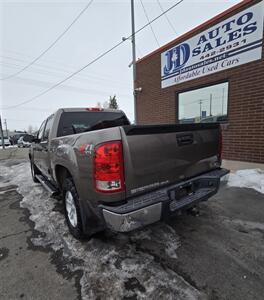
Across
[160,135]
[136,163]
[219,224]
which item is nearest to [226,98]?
[219,224]

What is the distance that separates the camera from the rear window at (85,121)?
3.29 metres

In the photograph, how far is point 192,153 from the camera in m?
2.44

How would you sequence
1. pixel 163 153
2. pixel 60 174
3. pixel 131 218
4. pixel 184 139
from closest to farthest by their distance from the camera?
pixel 131 218 → pixel 163 153 → pixel 184 139 → pixel 60 174

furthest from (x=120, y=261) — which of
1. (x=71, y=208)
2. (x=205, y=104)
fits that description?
(x=205, y=104)

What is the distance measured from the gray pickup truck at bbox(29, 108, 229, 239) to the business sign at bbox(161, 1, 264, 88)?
4033mm

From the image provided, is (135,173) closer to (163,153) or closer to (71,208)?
(163,153)

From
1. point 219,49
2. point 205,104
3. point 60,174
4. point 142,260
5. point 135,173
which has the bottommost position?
point 142,260

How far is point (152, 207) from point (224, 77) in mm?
5702

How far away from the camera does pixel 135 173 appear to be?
1863 mm

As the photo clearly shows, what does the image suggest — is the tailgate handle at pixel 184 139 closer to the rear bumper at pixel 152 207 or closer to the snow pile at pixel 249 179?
the rear bumper at pixel 152 207

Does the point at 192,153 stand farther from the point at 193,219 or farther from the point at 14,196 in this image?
the point at 14,196

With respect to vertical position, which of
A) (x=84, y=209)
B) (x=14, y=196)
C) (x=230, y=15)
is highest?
(x=230, y=15)

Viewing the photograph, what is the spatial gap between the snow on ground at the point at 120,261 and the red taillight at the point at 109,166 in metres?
0.93

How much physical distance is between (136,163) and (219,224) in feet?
6.59
